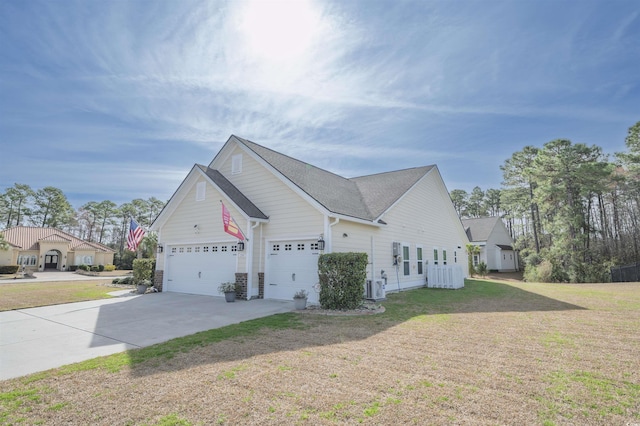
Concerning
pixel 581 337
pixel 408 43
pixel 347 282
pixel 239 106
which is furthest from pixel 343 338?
pixel 239 106

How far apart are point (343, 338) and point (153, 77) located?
10904mm

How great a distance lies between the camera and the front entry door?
37.6 m

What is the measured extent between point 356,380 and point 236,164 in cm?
1192

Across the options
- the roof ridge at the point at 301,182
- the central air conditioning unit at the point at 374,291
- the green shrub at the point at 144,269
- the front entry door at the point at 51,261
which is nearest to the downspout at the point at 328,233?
the roof ridge at the point at 301,182

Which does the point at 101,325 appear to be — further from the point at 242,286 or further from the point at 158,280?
the point at 158,280

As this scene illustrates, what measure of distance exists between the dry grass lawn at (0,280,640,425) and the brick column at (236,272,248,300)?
4832 mm

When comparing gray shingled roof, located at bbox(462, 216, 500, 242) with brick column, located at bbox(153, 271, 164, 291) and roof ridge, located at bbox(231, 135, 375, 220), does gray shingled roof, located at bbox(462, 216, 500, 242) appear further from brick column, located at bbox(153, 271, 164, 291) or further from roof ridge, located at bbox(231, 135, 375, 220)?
brick column, located at bbox(153, 271, 164, 291)

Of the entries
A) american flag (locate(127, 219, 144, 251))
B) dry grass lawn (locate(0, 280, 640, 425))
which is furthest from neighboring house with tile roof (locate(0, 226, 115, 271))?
dry grass lawn (locate(0, 280, 640, 425))

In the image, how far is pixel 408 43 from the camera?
391 inches

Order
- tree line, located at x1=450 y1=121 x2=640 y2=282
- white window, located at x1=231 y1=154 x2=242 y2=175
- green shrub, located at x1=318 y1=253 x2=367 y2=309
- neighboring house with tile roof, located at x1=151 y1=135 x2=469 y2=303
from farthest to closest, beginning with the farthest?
tree line, located at x1=450 y1=121 x2=640 y2=282 → white window, located at x1=231 y1=154 x2=242 y2=175 → neighboring house with tile roof, located at x1=151 y1=135 x2=469 y2=303 → green shrub, located at x1=318 y1=253 x2=367 y2=309

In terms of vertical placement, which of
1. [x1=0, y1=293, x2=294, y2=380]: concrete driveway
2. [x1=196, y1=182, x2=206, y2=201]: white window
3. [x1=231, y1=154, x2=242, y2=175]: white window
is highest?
[x1=231, y1=154, x2=242, y2=175]: white window

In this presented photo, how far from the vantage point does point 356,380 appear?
4078 millimetres

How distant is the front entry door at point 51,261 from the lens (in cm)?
3759

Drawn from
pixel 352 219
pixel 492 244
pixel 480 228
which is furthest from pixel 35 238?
pixel 492 244
